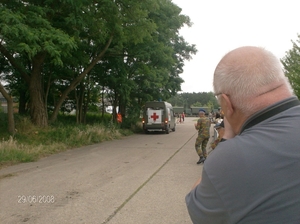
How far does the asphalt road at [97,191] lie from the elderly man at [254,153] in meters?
3.48

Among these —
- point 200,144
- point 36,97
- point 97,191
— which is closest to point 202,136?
point 200,144

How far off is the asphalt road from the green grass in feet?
2.37

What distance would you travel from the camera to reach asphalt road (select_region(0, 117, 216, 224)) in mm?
4816

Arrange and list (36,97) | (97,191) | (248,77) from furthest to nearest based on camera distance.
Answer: (36,97)
(97,191)
(248,77)

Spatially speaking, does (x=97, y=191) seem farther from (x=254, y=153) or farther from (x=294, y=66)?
(x=294, y=66)

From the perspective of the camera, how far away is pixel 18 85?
19125 mm

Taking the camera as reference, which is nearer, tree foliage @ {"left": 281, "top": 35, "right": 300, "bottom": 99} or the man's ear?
the man's ear

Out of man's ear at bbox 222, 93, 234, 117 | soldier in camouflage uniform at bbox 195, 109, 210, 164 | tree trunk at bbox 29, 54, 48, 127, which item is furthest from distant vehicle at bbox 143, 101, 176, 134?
man's ear at bbox 222, 93, 234, 117

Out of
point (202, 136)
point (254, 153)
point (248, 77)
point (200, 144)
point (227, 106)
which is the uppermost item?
point (248, 77)

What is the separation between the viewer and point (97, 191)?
6312 millimetres

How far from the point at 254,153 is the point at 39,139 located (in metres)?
13.6

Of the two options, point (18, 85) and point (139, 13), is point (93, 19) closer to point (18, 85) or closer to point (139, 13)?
point (139, 13)

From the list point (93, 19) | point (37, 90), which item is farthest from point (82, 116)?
point (93, 19)

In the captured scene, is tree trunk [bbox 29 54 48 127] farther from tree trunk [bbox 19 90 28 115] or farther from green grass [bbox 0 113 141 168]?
tree trunk [bbox 19 90 28 115]
